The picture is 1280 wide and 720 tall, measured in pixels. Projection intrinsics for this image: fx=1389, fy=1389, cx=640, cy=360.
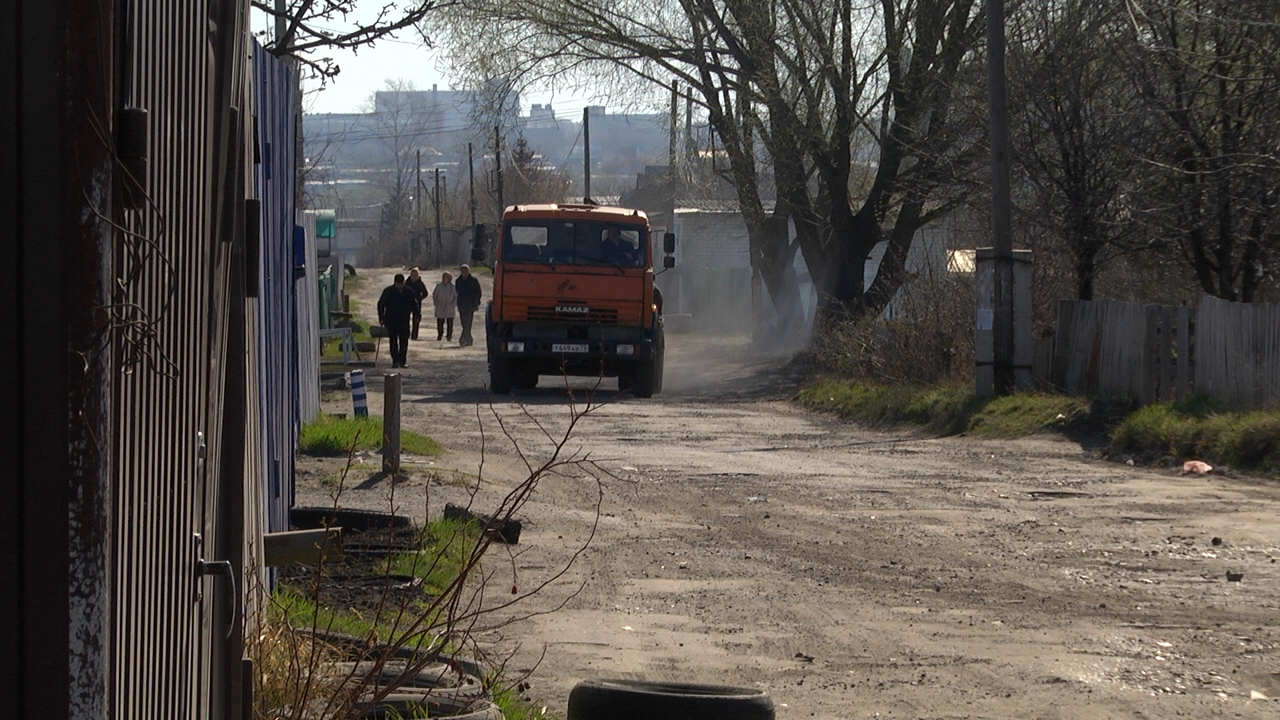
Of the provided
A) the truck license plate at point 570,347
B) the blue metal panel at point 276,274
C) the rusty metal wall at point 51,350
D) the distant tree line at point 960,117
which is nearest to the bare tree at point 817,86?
the distant tree line at point 960,117

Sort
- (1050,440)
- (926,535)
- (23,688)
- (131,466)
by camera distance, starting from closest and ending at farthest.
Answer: (23,688) < (131,466) < (926,535) < (1050,440)

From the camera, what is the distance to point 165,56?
2268 millimetres

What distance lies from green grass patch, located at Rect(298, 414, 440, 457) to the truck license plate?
6.60 meters

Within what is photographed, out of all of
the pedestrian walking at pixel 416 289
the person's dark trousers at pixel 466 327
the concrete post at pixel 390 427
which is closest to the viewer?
the concrete post at pixel 390 427

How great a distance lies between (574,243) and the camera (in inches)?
806

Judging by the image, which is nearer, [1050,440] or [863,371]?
[1050,440]

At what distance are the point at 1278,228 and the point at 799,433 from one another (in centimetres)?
563

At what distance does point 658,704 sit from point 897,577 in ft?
11.6

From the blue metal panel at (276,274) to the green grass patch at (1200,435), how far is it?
7897 mm

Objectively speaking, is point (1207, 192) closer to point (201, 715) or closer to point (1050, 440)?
point (1050, 440)

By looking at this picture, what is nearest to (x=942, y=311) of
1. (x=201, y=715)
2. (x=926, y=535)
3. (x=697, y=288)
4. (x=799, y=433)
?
(x=799, y=433)

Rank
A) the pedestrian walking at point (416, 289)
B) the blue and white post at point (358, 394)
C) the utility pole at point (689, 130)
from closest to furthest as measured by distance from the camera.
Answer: the blue and white post at point (358, 394)
the utility pole at point (689, 130)
the pedestrian walking at point (416, 289)

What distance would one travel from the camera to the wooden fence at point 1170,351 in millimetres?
13102

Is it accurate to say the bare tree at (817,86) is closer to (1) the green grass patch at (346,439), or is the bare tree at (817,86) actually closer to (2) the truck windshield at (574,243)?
(2) the truck windshield at (574,243)
